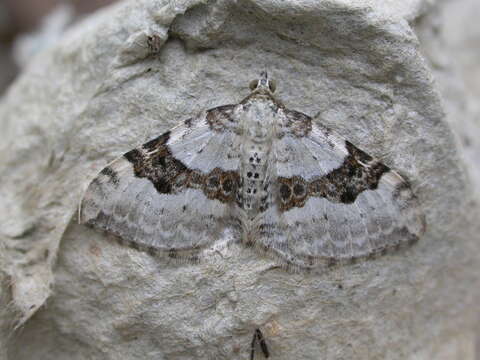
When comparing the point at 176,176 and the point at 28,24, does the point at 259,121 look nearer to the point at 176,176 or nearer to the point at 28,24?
the point at 176,176

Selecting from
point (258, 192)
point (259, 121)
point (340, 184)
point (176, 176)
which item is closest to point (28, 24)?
point (176, 176)

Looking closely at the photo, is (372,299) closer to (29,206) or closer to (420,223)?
(420,223)

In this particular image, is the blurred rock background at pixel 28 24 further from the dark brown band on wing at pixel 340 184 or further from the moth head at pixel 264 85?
the dark brown band on wing at pixel 340 184

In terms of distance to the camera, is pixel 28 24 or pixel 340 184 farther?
pixel 28 24

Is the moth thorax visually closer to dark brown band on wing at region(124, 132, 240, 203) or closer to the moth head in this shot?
the moth head

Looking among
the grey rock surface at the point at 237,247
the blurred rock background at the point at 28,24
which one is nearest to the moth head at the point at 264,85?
the grey rock surface at the point at 237,247

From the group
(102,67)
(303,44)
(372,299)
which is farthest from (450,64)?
(102,67)
